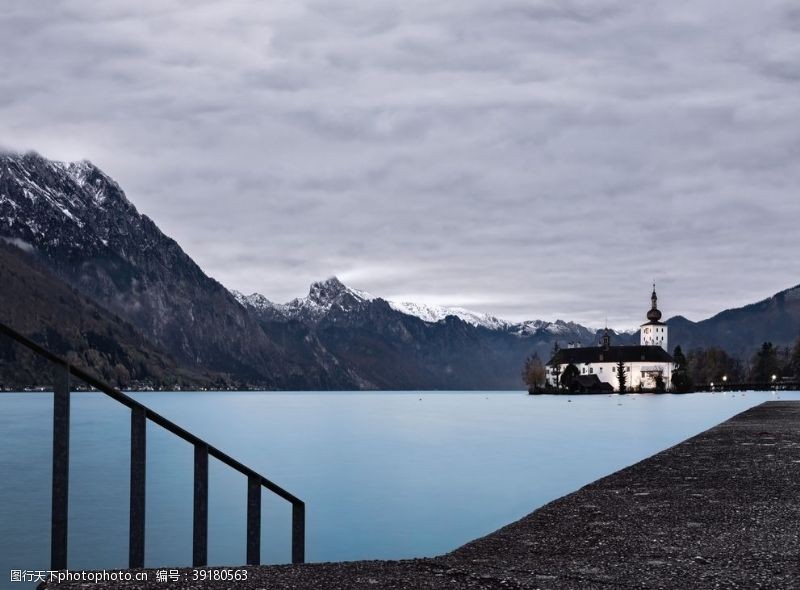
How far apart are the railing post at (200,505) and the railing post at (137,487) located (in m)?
0.65

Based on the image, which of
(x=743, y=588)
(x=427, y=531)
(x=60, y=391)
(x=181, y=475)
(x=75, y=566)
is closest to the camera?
(x=60, y=391)

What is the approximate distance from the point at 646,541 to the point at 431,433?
84902 millimetres

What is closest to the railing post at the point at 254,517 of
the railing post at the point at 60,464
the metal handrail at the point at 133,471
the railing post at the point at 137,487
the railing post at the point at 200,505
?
the metal handrail at the point at 133,471

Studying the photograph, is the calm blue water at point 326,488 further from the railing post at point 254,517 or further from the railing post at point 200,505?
the railing post at point 200,505

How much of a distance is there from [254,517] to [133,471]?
6.46ft

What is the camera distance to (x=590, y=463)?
5628 cm

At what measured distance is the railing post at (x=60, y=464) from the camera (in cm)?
698

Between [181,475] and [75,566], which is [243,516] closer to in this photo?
[75,566]

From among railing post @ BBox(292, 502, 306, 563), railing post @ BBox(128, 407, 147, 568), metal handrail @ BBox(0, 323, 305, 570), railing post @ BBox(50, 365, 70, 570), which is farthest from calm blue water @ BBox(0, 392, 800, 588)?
railing post @ BBox(50, 365, 70, 570)

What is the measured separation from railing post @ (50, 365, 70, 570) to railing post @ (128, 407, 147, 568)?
0.75 meters

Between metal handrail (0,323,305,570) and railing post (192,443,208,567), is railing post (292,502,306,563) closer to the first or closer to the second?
metal handrail (0,323,305,570)

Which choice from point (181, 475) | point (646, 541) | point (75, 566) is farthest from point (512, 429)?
point (646, 541)

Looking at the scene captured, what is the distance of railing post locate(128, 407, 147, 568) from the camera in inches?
305

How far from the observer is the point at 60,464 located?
7.00m
